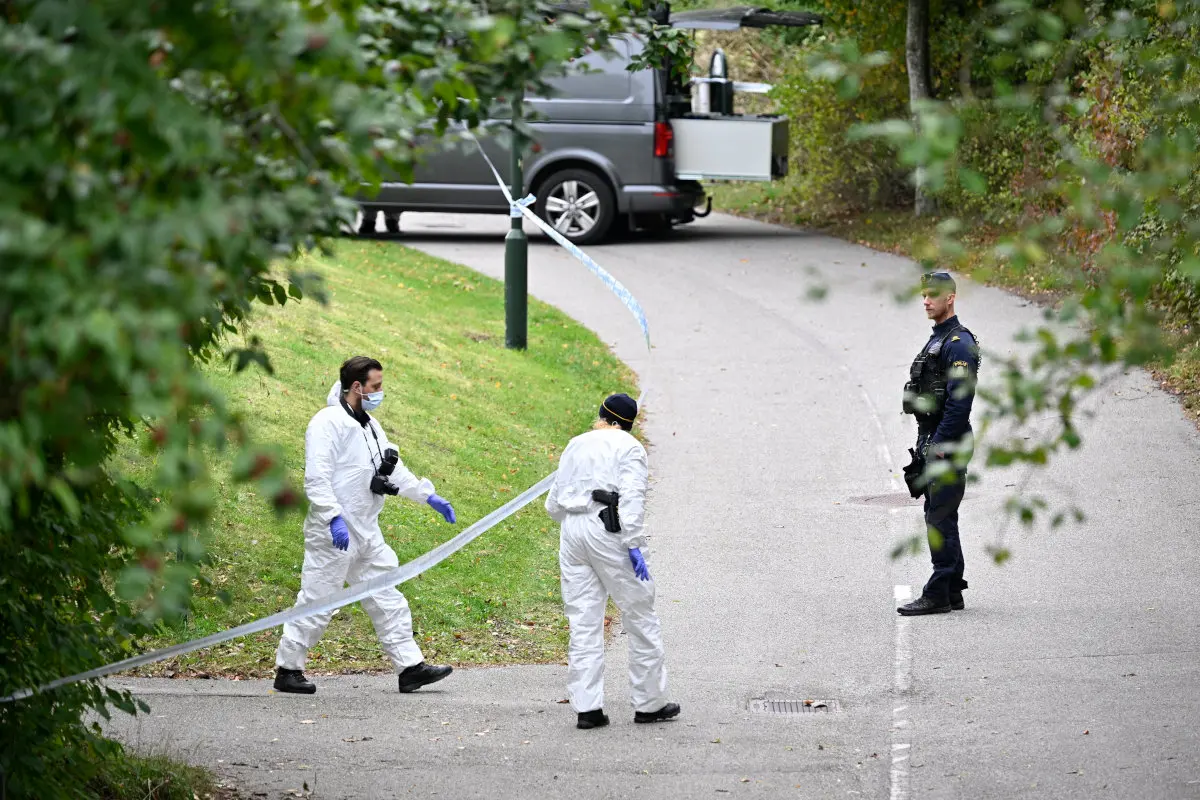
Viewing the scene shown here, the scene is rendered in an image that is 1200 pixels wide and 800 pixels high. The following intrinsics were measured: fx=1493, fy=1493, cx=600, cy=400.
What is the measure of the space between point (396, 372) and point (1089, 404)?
22.5ft

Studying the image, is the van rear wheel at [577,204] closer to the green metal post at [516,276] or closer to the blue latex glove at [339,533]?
the green metal post at [516,276]

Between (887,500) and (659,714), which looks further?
(887,500)

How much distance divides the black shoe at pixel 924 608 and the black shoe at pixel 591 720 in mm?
2609

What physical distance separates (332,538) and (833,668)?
297 centimetres

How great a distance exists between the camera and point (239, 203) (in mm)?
3094

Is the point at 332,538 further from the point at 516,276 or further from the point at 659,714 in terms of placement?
the point at 516,276

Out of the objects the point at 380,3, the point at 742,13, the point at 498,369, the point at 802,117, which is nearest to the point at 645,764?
the point at 380,3

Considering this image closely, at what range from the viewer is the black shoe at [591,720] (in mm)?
7801

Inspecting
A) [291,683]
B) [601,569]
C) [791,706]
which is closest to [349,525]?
[291,683]

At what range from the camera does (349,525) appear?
844 cm

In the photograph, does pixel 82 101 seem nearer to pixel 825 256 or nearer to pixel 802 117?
pixel 825 256

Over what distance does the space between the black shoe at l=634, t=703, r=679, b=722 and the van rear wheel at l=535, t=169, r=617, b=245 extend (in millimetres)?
16705

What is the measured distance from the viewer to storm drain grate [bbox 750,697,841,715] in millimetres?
8000

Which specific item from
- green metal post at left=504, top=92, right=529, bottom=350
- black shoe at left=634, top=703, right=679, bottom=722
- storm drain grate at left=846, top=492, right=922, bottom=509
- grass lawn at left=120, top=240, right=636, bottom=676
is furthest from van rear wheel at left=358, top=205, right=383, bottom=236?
black shoe at left=634, top=703, right=679, bottom=722
